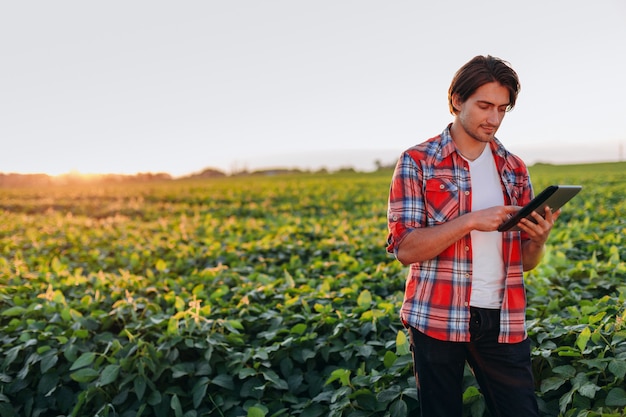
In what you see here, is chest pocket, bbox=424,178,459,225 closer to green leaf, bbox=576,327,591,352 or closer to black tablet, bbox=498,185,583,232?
black tablet, bbox=498,185,583,232

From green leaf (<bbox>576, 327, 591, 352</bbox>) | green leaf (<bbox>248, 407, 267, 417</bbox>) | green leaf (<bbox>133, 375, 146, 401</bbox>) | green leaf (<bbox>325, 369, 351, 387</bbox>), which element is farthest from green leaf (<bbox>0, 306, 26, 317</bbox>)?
green leaf (<bbox>576, 327, 591, 352</bbox>)

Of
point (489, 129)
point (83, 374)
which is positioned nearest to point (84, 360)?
point (83, 374)

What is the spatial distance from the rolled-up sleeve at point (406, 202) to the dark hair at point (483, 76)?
39 centimetres

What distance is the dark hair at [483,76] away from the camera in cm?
252

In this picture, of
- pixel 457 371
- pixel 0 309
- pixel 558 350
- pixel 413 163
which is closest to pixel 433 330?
pixel 457 371

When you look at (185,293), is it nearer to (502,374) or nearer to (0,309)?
(0,309)

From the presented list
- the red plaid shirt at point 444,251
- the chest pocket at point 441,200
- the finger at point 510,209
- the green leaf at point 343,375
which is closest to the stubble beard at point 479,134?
the red plaid shirt at point 444,251

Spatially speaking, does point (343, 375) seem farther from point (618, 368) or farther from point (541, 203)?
point (541, 203)

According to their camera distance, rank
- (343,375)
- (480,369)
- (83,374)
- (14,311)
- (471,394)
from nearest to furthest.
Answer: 1. (480,369)
2. (471,394)
3. (343,375)
4. (83,374)
5. (14,311)

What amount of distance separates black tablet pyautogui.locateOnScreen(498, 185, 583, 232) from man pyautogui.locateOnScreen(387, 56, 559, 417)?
4 centimetres

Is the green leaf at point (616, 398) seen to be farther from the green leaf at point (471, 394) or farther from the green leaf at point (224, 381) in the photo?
the green leaf at point (224, 381)

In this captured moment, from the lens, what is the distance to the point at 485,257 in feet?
8.65

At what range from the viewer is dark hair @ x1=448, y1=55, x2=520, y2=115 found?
2.52 meters

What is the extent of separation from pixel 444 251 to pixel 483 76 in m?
0.79
